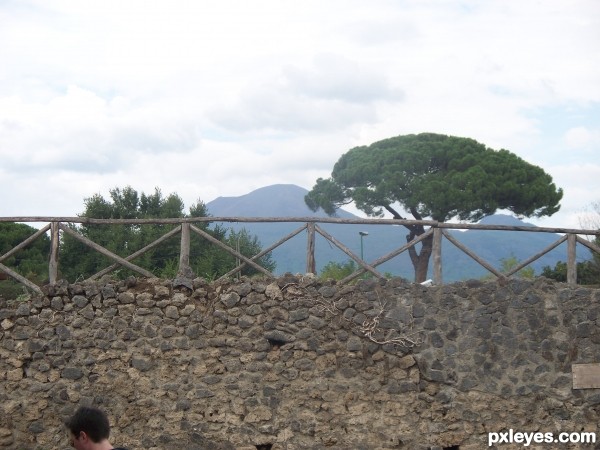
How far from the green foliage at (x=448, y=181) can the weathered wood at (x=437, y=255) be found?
2132cm

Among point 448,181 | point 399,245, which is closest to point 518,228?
point 448,181

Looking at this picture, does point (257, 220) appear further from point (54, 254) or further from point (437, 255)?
point (54, 254)

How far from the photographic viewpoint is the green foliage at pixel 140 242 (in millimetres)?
22266

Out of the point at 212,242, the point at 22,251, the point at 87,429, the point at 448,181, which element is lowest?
the point at 87,429

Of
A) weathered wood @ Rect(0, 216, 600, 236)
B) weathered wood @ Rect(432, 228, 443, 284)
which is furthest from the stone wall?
weathered wood @ Rect(0, 216, 600, 236)

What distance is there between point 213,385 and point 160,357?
66cm

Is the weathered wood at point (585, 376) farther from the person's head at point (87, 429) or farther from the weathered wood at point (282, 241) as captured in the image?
the person's head at point (87, 429)

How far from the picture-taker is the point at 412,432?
34.8 ft

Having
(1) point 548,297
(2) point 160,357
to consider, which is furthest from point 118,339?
(1) point 548,297

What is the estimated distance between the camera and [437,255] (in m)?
11.2

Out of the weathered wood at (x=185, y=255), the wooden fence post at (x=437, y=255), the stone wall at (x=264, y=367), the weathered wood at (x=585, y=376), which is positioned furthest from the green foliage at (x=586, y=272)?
the weathered wood at (x=185, y=255)

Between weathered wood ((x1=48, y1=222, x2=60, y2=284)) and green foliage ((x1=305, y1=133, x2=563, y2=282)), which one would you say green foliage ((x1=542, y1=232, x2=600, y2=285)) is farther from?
weathered wood ((x1=48, y1=222, x2=60, y2=284))

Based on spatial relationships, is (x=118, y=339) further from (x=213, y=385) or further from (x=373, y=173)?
(x=373, y=173)

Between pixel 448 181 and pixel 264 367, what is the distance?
76.5ft
